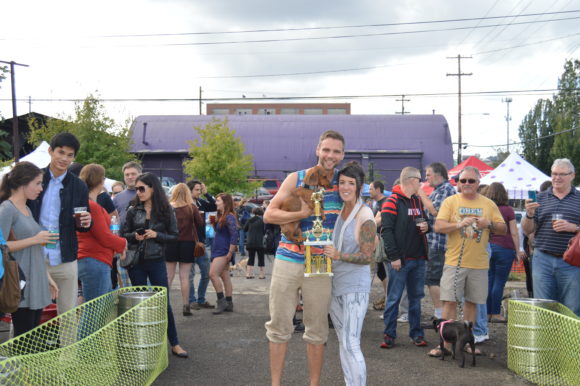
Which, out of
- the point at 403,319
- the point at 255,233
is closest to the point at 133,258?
the point at 403,319

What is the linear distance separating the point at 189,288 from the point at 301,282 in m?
4.28

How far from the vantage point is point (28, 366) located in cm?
309

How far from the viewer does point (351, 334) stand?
393 cm

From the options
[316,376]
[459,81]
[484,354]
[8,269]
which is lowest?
[484,354]

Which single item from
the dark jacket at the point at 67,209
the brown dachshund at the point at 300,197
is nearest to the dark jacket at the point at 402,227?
the brown dachshund at the point at 300,197

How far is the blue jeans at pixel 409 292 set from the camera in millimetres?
6168

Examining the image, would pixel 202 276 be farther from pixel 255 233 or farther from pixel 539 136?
pixel 539 136

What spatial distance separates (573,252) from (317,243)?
284 cm

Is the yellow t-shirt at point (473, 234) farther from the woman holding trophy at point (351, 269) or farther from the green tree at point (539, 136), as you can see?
the green tree at point (539, 136)

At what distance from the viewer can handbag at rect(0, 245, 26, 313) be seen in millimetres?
3531

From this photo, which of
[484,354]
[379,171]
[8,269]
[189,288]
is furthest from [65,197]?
[379,171]

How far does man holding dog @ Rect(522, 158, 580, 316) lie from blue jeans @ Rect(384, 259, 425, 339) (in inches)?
49.2

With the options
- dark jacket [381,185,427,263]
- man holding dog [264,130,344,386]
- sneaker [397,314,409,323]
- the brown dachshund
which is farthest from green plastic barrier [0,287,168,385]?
sneaker [397,314,409,323]

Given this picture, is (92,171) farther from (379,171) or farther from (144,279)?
(379,171)
